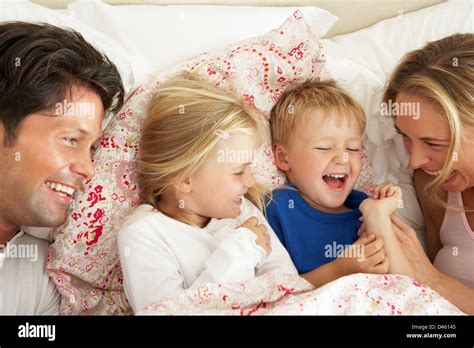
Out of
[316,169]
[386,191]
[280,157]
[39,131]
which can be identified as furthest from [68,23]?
[386,191]

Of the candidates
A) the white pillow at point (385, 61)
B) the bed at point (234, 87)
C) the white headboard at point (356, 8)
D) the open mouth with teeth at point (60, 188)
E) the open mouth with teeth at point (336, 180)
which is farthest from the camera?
the white headboard at point (356, 8)

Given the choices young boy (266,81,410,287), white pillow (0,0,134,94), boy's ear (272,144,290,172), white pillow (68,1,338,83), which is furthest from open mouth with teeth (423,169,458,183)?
white pillow (0,0,134,94)

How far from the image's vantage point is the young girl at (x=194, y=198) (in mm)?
1492

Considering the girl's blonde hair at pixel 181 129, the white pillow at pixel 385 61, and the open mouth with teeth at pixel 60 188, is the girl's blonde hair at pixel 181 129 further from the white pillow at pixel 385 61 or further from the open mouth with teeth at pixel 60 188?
the white pillow at pixel 385 61

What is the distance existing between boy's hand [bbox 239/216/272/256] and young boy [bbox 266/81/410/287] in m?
0.15

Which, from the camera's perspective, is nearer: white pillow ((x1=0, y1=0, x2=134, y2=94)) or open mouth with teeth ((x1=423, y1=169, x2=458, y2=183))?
open mouth with teeth ((x1=423, y1=169, x2=458, y2=183))

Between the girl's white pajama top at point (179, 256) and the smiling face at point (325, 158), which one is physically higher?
the smiling face at point (325, 158)

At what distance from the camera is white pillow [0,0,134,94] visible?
5.84 feet

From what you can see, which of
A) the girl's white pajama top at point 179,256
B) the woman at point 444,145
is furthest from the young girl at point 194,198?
the woman at point 444,145

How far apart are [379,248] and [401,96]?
1.31ft

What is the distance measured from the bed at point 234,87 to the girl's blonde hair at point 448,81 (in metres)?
0.24

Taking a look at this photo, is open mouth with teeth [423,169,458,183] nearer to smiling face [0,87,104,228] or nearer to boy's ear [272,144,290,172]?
boy's ear [272,144,290,172]

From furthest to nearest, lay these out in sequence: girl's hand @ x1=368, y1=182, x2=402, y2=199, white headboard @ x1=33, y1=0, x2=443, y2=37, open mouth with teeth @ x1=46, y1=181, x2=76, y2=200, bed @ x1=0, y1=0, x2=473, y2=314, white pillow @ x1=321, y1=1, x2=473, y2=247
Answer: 1. white headboard @ x1=33, y1=0, x2=443, y2=37
2. white pillow @ x1=321, y1=1, x2=473, y2=247
3. girl's hand @ x1=368, y1=182, x2=402, y2=199
4. open mouth with teeth @ x1=46, y1=181, x2=76, y2=200
5. bed @ x1=0, y1=0, x2=473, y2=314
